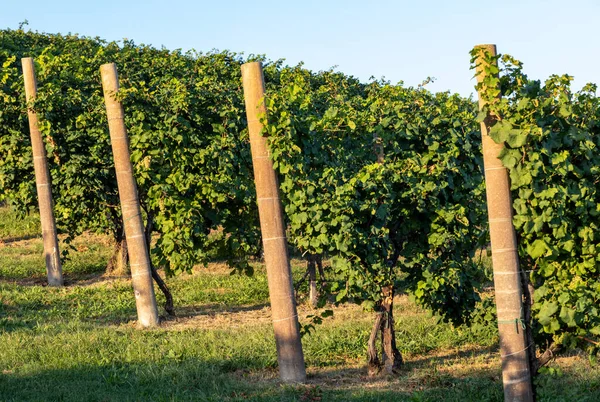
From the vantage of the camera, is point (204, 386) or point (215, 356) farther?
point (215, 356)

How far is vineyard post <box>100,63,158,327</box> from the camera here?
13492mm

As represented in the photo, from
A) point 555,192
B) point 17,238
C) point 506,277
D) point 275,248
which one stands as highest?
point 555,192

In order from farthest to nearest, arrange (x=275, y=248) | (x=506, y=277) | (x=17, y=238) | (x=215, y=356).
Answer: (x=17, y=238)
(x=215, y=356)
(x=275, y=248)
(x=506, y=277)

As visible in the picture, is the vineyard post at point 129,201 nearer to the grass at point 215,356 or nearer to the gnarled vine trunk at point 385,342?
the grass at point 215,356

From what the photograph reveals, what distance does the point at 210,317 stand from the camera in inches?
598

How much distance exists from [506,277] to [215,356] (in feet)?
16.8

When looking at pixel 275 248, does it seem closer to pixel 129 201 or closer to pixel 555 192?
pixel 555 192

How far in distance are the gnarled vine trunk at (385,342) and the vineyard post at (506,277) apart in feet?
10.5

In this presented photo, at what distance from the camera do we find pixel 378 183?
10.2 metres

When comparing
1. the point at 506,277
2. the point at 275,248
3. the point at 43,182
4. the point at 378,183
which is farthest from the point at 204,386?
the point at 43,182

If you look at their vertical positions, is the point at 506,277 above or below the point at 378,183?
below

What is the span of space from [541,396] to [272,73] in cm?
2096

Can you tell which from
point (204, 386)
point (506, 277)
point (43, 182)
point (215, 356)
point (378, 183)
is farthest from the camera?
point (43, 182)

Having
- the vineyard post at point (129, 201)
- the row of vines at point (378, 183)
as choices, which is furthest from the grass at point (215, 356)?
the row of vines at point (378, 183)
